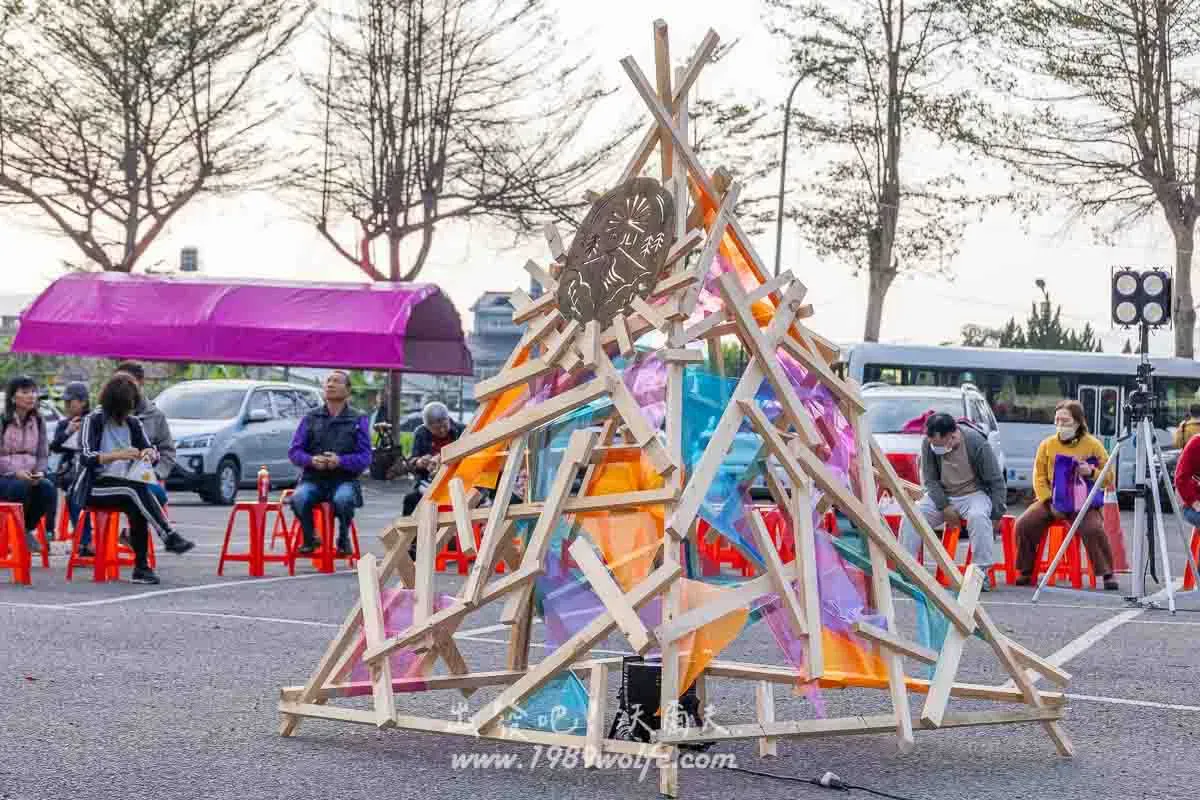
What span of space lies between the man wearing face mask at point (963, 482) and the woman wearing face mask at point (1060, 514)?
3.11ft

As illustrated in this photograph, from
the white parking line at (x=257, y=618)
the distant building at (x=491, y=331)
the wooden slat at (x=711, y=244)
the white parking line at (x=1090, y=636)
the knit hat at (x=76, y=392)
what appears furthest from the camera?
the distant building at (x=491, y=331)

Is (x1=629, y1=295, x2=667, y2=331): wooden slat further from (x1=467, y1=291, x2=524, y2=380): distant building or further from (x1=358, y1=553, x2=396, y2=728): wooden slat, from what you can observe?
(x1=467, y1=291, x2=524, y2=380): distant building

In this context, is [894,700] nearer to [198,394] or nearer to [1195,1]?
[198,394]

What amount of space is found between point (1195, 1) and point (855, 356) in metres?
10.5

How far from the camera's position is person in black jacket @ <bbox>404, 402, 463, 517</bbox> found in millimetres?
15867

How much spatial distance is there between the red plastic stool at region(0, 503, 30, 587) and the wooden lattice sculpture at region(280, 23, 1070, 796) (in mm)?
6673

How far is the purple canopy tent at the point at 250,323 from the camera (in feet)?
103

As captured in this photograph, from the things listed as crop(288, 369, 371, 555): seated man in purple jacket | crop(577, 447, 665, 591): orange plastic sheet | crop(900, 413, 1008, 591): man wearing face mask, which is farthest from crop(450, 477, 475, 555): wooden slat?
crop(288, 369, 371, 555): seated man in purple jacket

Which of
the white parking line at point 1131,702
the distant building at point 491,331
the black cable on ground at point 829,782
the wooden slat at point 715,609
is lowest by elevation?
the white parking line at point 1131,702

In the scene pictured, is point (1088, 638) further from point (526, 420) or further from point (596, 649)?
point (526, 420)

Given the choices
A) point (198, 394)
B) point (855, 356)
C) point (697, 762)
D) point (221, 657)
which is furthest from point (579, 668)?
point (855, 356)

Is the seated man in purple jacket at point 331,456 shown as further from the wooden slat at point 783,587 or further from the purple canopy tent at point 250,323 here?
the purple canopy tent at point 250,323

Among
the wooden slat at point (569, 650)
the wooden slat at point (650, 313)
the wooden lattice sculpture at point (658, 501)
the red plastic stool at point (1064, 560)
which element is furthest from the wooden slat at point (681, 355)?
the red plastic stool at point (1064, 560)

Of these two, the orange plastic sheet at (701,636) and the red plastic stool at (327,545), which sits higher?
the orange plastic sheet at (701,636)
